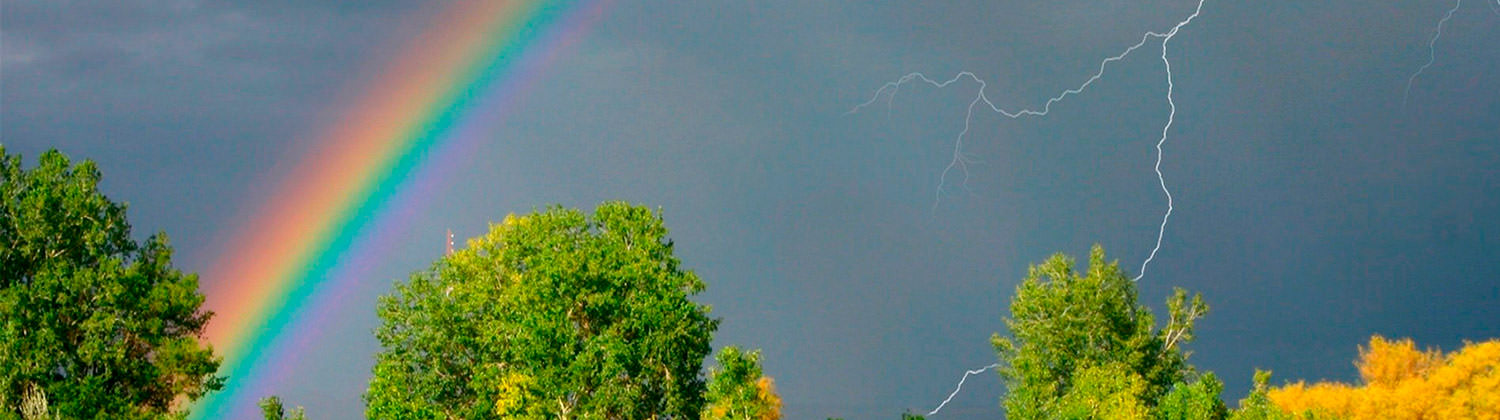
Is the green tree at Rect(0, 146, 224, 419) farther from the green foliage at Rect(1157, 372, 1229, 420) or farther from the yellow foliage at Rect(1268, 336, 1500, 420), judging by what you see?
the yellow foliage at Rect(1268, 336, 1500, 420)

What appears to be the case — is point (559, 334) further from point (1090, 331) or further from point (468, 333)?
point (1090, 331)

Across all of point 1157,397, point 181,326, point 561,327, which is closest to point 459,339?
point 561,327

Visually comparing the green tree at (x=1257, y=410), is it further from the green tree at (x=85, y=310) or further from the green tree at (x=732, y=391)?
the green tree at (x=85, y=310)

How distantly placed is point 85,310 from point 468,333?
15.1m

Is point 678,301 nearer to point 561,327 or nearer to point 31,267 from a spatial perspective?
point 561,327

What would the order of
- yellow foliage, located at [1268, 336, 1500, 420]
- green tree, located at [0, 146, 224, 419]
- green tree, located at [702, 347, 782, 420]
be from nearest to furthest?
green tree, located at [702, 347, 782, 420], green tree, located at [0, 146, 224, 419], yellow foliage, located at [1268, 336, 1500, 420]

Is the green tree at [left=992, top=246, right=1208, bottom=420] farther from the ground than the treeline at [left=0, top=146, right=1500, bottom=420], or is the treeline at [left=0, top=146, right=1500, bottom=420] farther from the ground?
the green tree at [left=992, top=246, right=1208, bottom=420]

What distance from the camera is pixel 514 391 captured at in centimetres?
5972

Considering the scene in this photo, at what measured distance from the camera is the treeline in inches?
2365

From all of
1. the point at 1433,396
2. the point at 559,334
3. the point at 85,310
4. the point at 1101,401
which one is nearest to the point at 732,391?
the point at 559,334

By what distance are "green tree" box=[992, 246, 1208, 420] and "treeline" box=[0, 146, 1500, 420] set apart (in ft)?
26.9

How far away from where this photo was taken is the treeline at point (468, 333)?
60062 millimetres

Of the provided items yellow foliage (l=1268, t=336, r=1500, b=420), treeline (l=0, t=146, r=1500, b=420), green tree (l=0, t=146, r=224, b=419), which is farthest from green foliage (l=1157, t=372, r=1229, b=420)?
green tree (l=0, t=146, r=224, b=419)

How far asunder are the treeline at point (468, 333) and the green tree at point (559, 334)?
0.08 m
